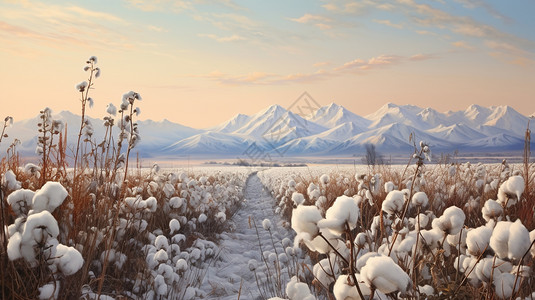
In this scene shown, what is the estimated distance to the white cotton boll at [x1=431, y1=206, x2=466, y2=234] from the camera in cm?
179

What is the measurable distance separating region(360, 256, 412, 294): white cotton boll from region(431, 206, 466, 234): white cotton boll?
82cm

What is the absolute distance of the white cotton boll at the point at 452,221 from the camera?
5.87ft

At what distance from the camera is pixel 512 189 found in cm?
203

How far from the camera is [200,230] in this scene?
652 centimetres

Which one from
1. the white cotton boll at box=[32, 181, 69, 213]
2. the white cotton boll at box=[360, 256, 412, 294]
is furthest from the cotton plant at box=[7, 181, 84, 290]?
the white cotton boll at box=[360, 256, 412, 294]

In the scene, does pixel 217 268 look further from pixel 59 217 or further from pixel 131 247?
pixel 59 217

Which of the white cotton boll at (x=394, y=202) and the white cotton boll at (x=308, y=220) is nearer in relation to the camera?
the white cotton boll at (x=308, y=220)

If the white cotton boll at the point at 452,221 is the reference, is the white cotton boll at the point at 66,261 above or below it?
below

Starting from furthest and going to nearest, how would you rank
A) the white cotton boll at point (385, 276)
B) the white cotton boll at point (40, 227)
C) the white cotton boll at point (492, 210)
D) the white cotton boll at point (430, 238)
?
the white cotton boll at point (492, 210) < the white cotton boll at point (430, 238) < the white cotton boll at point (40, 227) < the white cotton boll at point (385, 276)

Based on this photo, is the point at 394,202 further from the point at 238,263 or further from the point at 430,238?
the point at 238,263

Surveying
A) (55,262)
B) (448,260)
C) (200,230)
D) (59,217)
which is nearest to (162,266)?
(59,217)

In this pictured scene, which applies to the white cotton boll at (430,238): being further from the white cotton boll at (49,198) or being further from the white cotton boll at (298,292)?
the white cotton boll at (49,198)

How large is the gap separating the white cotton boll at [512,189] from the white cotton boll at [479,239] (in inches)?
14.0

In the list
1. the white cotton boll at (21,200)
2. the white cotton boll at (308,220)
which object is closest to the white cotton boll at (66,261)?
the white cotton boll at (21,200)
